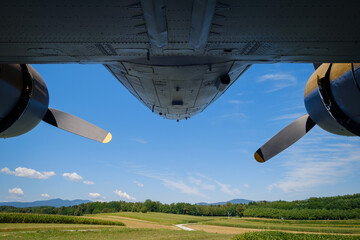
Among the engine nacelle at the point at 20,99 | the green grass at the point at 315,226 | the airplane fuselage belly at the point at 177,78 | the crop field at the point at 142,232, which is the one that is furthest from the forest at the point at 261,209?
the airplane fuselage belly at the point at 177,78

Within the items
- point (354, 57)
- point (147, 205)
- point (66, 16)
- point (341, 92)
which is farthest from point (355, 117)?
point (147, 205)

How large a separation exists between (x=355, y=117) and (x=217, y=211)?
10770cm

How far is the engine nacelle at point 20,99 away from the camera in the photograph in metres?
5.26

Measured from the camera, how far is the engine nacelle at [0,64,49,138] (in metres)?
5.26

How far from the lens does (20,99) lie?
580 centimetres

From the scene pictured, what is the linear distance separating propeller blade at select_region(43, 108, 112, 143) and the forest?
56441 millimetres

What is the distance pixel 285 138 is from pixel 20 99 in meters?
9.09

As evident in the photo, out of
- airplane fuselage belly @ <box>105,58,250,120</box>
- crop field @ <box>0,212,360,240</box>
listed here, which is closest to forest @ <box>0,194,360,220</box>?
crop field @ <box>0,212,360,240</box>

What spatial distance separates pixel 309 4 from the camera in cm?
248

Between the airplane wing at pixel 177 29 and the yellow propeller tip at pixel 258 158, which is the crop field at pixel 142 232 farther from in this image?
the airplane wing at pixel 177 29

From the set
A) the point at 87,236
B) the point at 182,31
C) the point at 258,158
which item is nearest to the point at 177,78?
the point at 182,31

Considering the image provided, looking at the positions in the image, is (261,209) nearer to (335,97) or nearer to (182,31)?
(335,97)

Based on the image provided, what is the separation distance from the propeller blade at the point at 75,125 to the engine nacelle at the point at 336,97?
23.7 feet

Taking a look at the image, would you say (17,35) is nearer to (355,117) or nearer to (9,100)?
(9,100)
